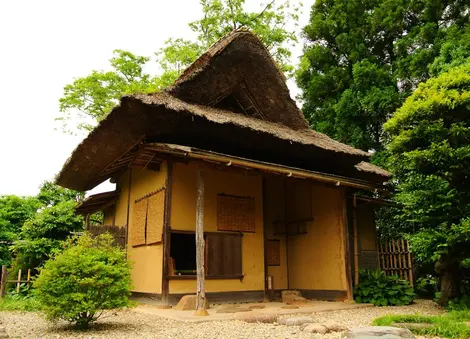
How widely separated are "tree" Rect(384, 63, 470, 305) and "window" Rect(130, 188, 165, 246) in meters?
4.74

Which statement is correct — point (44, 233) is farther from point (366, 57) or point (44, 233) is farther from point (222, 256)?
point (366, 57)

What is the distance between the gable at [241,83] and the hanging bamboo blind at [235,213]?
85.5 inches

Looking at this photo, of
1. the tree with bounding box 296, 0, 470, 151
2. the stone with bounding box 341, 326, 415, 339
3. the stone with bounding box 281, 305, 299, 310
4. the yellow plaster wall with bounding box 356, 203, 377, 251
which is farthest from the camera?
the tree with bounding box 296, 0, 470, 151

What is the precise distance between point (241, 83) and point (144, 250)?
14.4 ft

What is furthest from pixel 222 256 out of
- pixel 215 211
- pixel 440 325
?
pixel 440 325

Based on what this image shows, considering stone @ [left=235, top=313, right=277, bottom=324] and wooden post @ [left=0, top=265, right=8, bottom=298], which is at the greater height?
wooden post @ [left=0, top=265, right=8, bottom=298]

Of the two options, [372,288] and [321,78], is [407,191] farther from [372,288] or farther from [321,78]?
[321,78]

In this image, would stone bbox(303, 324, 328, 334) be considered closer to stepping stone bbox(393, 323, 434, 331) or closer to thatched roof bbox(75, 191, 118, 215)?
stepping stone bbox(393, 323, 434, 331)

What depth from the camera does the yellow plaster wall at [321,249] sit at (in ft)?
31.4

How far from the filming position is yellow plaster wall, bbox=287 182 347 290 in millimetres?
9578

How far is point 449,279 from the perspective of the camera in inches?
313

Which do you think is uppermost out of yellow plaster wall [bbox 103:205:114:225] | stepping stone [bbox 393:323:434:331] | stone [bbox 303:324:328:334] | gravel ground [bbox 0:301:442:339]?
yellow plaster wall [bbox 103:205:114:225]

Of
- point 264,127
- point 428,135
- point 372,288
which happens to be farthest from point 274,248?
point 428,135

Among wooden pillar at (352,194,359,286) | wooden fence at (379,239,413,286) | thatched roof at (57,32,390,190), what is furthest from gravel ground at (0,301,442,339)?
wooden fence at (379,239,413,286)
